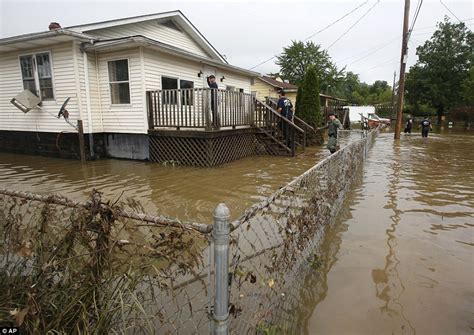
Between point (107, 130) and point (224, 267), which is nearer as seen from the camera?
point (224, 267)

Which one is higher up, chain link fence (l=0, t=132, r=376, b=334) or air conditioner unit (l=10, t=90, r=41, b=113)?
air conditioner unit (l=10, t=90, r=41, b=113)

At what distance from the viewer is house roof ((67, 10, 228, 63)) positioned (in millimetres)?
9970

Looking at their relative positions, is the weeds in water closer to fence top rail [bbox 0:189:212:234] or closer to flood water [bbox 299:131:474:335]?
fence top rail [bbox 0:189:212:234]

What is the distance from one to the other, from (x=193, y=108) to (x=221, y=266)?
8.01m

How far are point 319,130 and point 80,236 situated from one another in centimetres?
1405

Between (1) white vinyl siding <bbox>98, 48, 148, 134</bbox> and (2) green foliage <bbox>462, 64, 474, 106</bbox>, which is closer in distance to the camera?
(1) white vinyl siding <bbox>98, 48, 148, 134</bbox>

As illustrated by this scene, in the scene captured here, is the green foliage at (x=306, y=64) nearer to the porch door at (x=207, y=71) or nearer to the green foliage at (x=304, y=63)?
the green foliage at (x=304, y=63)

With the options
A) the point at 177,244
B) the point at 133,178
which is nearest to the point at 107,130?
the point at 133,178

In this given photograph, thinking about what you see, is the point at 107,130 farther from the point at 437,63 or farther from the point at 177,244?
the point at 437,63

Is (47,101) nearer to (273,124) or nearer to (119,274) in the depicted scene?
(273,124)

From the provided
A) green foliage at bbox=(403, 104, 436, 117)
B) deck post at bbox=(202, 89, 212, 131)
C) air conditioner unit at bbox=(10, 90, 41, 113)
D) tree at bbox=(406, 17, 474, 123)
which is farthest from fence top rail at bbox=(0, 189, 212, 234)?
green foliage at bbox=(403, 104, 436, 117)

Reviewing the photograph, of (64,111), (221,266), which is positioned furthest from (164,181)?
(221,266)

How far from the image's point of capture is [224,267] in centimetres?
149

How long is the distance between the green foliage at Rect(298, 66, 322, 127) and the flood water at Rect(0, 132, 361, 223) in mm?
4552
